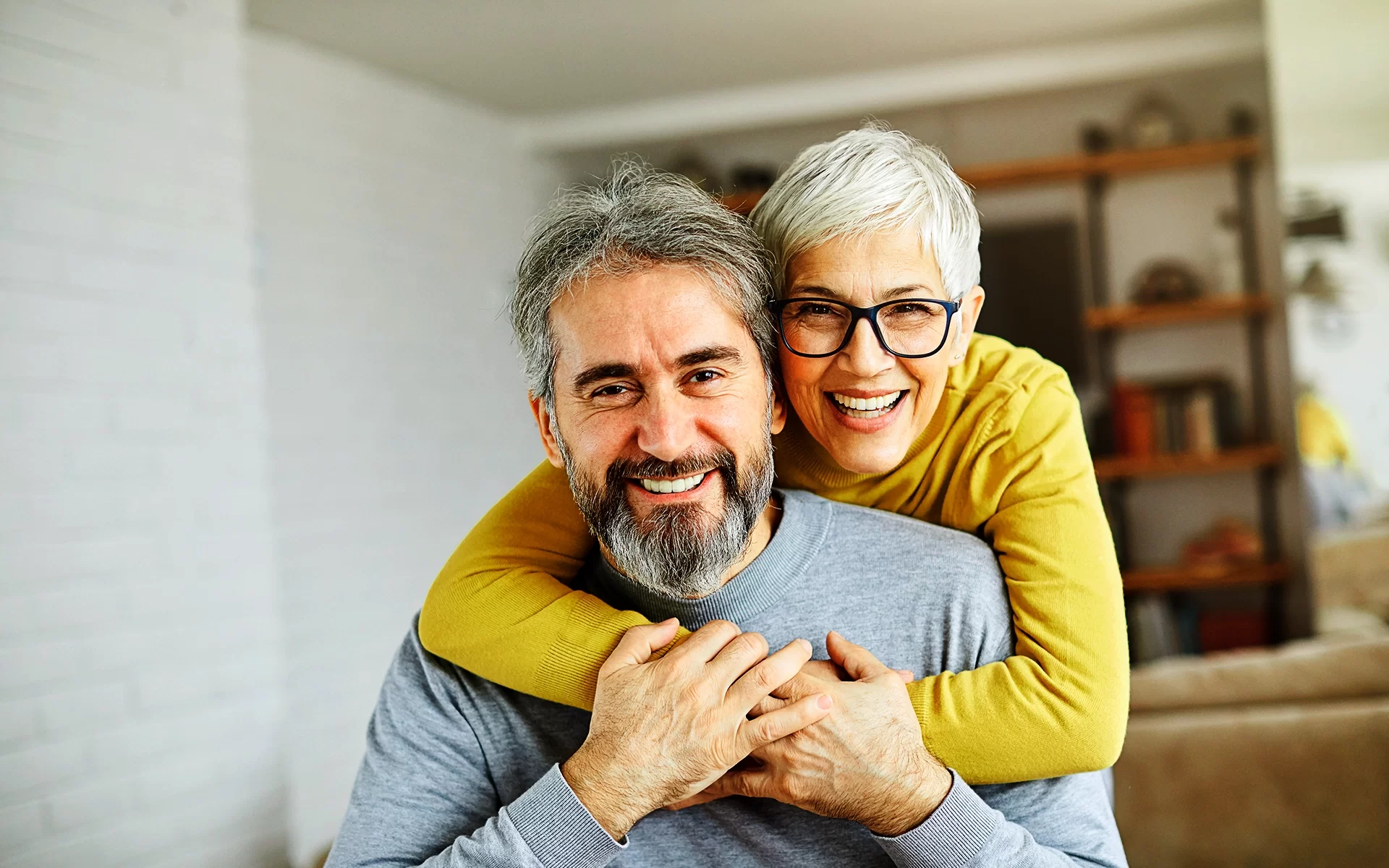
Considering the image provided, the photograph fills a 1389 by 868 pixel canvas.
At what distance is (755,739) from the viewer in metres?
1.16

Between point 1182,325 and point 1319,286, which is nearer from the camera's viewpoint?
point 1319,286

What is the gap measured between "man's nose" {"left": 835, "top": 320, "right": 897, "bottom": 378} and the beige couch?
Answer: 167 cm

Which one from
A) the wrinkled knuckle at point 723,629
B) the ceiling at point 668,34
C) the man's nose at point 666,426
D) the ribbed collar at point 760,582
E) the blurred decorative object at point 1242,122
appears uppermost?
the ceiling at point 668,34

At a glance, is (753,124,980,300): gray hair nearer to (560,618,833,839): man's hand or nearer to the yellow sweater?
the yellow sweater

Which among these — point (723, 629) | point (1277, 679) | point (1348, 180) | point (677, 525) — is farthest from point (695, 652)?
point (1348, 180)

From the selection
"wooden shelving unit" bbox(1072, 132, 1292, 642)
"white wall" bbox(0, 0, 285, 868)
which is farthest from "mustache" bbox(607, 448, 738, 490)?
"wooden shelving unit" bbox(1072, 132, 1292, 642)

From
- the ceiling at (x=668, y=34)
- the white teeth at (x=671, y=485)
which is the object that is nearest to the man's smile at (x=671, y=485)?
the white teeth at (x=671, y=485)

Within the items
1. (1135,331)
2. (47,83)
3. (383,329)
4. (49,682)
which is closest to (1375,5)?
(1135,331)

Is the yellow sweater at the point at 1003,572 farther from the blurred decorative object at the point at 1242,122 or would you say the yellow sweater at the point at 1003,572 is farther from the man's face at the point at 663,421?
the blurred decorative object at the point at 1242,122

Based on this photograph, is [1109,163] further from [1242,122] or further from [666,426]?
[666,426]

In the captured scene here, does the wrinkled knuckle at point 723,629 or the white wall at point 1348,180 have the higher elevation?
the white wall at point 1348,180

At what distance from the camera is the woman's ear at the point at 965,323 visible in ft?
4.68

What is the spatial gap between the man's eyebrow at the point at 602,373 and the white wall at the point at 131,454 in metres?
1.96

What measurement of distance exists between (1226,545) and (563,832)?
5.06 metres
